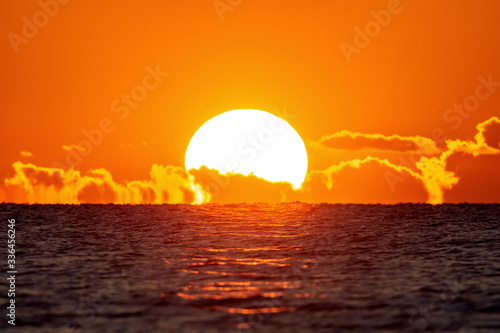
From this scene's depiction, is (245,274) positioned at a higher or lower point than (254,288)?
higher

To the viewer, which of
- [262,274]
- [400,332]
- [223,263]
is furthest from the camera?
[223,263]

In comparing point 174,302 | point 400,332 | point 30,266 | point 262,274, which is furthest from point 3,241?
point 400,332

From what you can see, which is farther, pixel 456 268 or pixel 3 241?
pixel 3 241

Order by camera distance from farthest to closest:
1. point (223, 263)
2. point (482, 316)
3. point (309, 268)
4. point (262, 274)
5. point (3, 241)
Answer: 1. point (3, 241)
2. point (223, 263)
3. point (309, 268)
4. point (262, 274)
5. point (482, 316)

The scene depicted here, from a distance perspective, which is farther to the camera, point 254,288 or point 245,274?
point 245,274

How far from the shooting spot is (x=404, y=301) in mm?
28609

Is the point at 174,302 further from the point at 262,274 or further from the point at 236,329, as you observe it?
the point at 262,274

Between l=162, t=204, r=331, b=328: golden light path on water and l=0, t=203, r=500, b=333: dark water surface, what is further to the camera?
l=162, t=204, r=331, b=328: golden light path on water

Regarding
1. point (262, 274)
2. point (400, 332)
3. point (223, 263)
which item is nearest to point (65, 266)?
point (223, 263)

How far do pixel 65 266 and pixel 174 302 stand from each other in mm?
14611

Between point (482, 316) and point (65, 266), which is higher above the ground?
point (65, 266)

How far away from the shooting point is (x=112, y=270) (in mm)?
38469

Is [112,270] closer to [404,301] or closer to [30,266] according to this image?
[30,266]

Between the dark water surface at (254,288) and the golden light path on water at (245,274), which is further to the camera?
the golden light path on water at (245,274)
